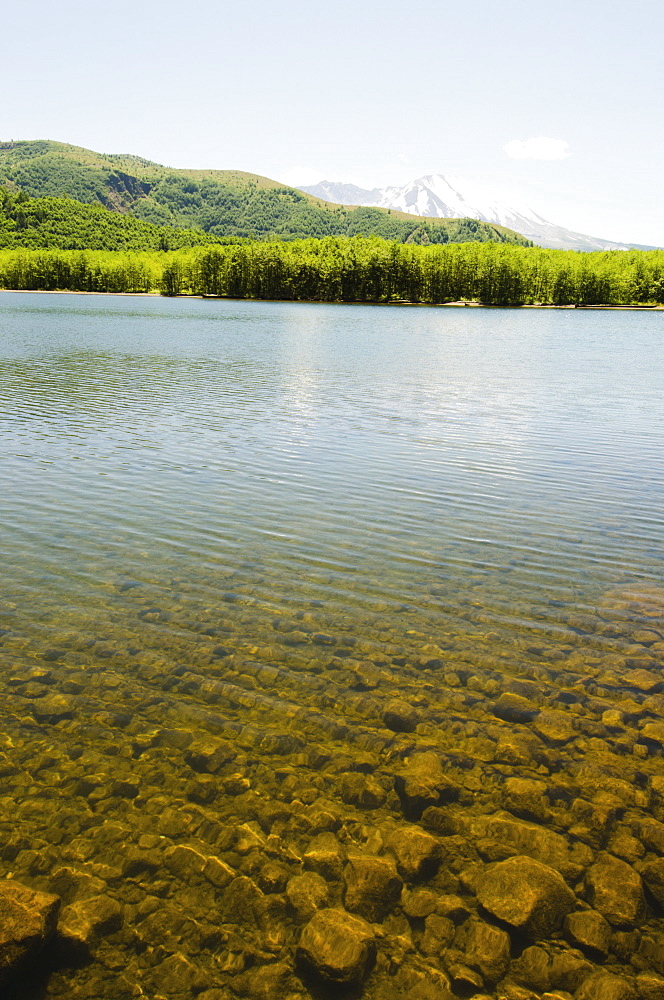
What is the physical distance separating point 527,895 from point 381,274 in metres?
191

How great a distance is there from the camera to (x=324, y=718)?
809 cm

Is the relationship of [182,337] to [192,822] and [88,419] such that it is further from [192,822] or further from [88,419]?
[192,822]

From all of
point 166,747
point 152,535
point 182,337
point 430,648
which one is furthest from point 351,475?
point 182,337

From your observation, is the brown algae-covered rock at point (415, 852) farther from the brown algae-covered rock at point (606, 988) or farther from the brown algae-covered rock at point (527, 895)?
the brown algae-covered rock at point (606, 988)

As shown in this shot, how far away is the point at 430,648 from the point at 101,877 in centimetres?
561

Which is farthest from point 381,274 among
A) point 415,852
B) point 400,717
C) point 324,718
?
point 415,852

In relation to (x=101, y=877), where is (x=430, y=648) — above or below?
above

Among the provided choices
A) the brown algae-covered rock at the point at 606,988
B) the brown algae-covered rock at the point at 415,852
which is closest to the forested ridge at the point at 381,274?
the brown algae-covered rock at the point at 415,852

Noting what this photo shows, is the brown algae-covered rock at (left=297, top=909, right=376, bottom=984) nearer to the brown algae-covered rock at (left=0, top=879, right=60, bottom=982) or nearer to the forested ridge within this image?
the brown algae-covered rock at (left=0, top=879, right=60, bottom=982)

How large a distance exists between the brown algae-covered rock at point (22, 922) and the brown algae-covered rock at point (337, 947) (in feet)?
7.23

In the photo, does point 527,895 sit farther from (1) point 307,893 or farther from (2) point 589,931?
(1) point 307,893

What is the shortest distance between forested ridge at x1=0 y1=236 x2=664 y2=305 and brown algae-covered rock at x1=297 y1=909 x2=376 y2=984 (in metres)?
187

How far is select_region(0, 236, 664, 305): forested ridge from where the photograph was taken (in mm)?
181000

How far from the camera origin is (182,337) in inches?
2648
